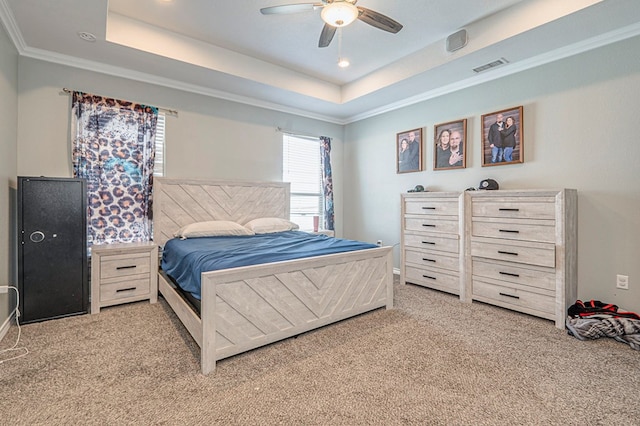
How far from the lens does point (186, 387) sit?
1778mm

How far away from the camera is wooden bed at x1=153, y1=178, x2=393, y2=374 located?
1985 millimetres

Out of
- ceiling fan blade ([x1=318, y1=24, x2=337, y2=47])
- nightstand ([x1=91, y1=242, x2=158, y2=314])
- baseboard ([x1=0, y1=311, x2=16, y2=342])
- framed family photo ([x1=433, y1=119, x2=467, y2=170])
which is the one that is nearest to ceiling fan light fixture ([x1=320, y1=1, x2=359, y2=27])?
ceiling fan blade ([x1=318, y1=24, x2=337, y2=47])

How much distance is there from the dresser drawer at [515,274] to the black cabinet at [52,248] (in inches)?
159

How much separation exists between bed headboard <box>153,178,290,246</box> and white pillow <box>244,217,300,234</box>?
265 millimetres

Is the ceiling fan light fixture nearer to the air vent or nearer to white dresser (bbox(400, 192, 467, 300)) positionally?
the air vent

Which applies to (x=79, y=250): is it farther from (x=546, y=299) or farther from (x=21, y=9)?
(x=546, y=299)

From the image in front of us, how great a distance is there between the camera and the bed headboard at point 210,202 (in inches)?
143

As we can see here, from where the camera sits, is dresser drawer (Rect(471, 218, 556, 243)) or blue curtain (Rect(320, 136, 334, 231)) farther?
blue curtain (Rect(320, 136, 334, 231))

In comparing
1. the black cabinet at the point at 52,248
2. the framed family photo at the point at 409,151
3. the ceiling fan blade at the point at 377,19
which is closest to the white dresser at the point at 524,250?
the framed family photo at the point at 409,151

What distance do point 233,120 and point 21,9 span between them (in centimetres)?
224

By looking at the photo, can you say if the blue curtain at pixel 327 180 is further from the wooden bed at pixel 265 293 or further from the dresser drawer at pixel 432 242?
the wooden bed at pixel 265 293

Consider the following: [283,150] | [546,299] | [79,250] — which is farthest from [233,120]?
[546,299]

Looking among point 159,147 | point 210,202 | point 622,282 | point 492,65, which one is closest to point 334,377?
point 622,282

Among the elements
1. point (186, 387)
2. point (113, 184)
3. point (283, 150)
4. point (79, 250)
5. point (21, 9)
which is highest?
point (21, 9)
